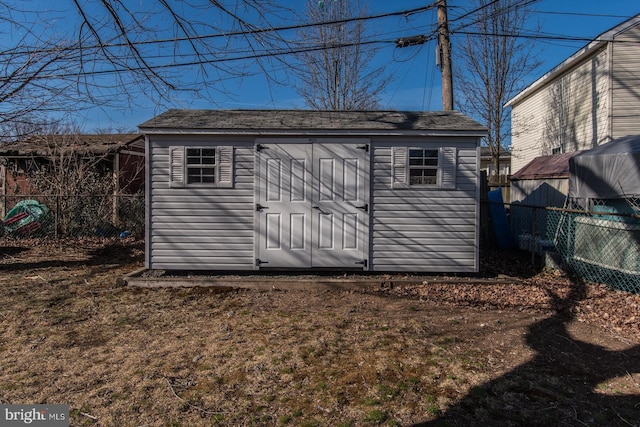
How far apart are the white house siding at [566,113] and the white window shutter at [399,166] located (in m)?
8.43

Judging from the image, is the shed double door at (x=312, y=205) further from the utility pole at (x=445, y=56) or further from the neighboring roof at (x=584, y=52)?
the neighboring roof at (x=584, y=52)

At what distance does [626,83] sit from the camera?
1144 cm

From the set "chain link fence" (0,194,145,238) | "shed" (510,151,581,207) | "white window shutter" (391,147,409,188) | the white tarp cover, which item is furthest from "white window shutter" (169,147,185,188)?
"shed" (510,151,581,207)

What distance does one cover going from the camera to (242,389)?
322cm

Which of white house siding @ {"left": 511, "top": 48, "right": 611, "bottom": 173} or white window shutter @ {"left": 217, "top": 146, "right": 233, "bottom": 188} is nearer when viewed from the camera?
white window shutter @ {"left": 217, "top": 146, "right": 233, "bottom": 188}

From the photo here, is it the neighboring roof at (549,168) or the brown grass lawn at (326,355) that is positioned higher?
the neighboring roof at (549,168)

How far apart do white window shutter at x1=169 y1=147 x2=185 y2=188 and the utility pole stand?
6999 millimetres

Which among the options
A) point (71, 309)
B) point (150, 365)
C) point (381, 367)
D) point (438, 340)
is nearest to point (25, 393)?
point (150, 365)

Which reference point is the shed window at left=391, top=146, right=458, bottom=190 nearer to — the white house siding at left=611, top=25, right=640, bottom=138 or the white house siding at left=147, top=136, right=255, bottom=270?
the white house siding at left=147, top=136, right=255, bottom=270

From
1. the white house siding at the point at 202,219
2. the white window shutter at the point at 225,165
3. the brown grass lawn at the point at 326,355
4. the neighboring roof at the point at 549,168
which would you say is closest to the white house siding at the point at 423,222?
the brown grass lawn at the point at 326,355

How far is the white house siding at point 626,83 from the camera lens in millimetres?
11375

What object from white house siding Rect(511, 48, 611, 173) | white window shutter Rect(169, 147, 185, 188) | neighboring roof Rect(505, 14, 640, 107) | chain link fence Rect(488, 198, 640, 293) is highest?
neighboring roof Rect(505, 14, 640, 107)

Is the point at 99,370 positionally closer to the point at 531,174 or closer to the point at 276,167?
the point at 276,167

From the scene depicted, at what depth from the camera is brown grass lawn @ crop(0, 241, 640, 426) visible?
115 inches
